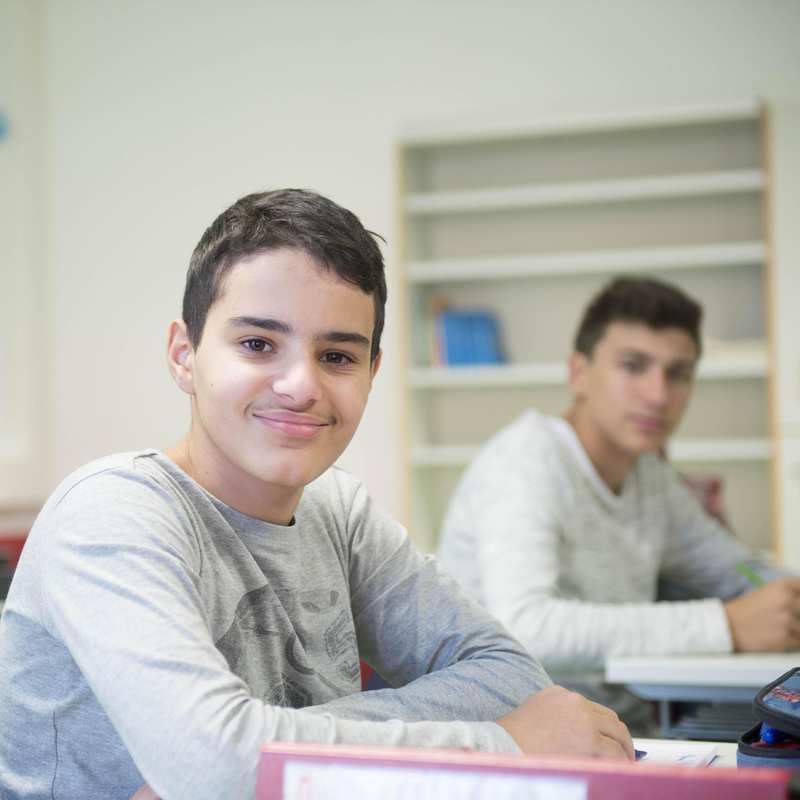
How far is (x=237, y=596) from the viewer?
112cm

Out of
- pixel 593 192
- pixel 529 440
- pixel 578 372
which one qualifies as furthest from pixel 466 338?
pixel 529 440

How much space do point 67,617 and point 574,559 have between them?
1365 millimetres

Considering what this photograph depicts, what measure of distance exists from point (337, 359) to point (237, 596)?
10.1 inches

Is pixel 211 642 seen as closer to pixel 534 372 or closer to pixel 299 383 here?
pixel 299 383

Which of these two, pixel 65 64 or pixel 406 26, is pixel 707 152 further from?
pixel 65 64

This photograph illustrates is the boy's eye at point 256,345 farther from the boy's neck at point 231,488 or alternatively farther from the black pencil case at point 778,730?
the black pencil case at point 778,730

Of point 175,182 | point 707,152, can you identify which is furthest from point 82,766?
point 175,182

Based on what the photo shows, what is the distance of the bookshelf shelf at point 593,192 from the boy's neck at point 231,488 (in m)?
3.67

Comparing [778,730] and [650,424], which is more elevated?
[650,424]

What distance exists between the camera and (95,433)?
5469 mm

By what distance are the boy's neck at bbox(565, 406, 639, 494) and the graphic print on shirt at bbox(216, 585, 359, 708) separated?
3.72ft

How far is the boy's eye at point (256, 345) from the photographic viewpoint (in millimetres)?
1105

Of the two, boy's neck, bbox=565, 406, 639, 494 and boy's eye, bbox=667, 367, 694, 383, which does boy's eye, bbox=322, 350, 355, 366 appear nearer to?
boy's neck, bbox=565, 406, 639, 494

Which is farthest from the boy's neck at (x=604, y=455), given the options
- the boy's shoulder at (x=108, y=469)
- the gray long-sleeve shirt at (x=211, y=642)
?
the boy's shoulder at (x=108, y=469)
